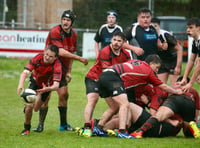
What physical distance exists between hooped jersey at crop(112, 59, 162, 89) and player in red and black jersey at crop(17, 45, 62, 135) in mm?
1033

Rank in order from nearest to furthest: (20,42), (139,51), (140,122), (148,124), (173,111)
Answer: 1. (148,124)
2. (173,111)
3. (140,122)
4. (139,51)
5. (20,42)

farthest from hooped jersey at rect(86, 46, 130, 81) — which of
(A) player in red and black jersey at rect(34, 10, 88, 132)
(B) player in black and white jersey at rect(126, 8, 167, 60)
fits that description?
(B) player in black and white jersey at rect(126, 8, 167, 60)

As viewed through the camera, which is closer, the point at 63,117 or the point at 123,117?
the point at 123,117

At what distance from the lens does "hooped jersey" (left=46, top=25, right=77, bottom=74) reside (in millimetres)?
10495

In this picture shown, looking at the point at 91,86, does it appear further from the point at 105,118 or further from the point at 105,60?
the point at 105,118

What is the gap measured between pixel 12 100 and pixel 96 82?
509 cm

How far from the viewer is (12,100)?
14547mm

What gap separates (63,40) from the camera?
10.6 metres

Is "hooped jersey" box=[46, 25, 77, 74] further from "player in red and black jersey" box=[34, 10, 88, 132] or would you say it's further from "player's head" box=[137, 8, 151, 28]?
"player's head" box=[137, 8, 151, 28]

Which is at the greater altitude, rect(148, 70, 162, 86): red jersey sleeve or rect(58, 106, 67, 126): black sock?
rect(148, 70, 162, 86): red jersey sleeve

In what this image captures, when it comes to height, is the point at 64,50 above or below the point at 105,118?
above

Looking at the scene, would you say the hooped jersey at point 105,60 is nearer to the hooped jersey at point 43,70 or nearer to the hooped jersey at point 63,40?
the hooped jersey at point 43,70

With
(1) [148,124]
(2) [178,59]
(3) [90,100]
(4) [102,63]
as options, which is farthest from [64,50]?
(2) [178,59]

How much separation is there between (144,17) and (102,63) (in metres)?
2.08
